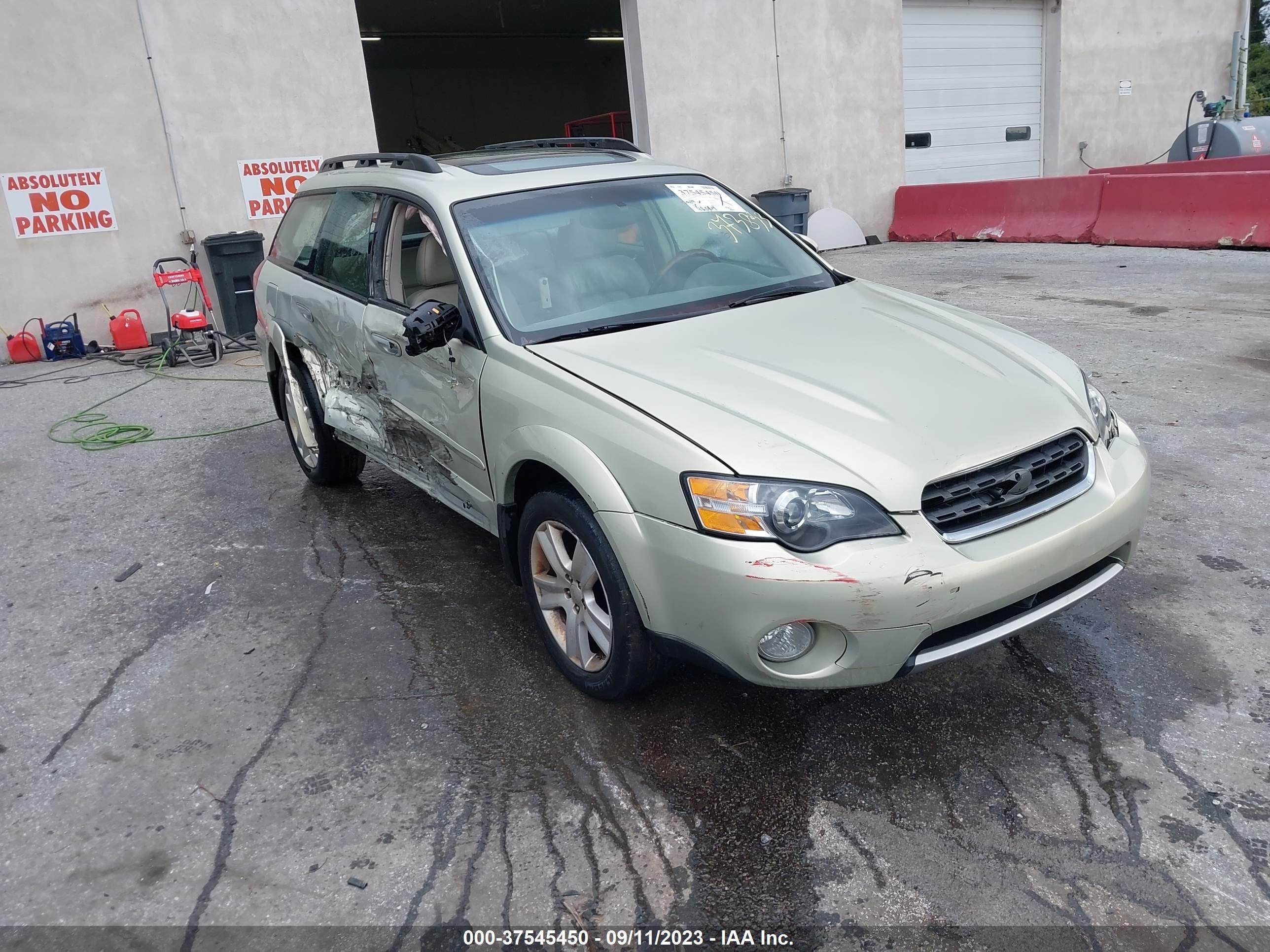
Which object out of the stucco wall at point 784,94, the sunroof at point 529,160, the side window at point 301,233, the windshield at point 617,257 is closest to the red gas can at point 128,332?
the side window at point 301,233

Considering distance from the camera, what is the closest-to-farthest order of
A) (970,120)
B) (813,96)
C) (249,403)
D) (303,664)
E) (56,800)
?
(56,800) → (303,664) → (249,403) → (813,96) → (970,120)

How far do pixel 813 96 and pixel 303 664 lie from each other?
1422 centimetres

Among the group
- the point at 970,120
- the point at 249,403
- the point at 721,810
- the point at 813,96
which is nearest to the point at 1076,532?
the point at 721,810

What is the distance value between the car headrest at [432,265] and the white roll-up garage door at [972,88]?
1431 centimetres

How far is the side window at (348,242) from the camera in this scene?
4.56 metres

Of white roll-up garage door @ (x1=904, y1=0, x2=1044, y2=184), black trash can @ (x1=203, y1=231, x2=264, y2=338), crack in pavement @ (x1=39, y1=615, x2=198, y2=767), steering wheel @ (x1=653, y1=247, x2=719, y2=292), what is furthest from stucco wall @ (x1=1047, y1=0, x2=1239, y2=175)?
crack in pavement @ (x1=39, y1=615, x2=198, y2=767)

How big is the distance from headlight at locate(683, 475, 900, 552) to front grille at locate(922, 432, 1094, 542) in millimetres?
182

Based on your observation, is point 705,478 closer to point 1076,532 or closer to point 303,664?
point 1076,532

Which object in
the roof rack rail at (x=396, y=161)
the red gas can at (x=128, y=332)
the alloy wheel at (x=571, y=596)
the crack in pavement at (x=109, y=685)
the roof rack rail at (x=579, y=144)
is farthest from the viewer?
the red gas can at (x=128, y=332)

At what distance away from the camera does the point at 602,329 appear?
3.64 metres

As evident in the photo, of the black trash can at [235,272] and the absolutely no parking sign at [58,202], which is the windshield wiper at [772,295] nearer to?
the black trash can at [235,272]

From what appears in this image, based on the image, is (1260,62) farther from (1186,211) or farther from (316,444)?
(316,444)

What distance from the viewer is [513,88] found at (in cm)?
3047

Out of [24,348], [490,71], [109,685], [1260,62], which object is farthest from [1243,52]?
[109,685]
